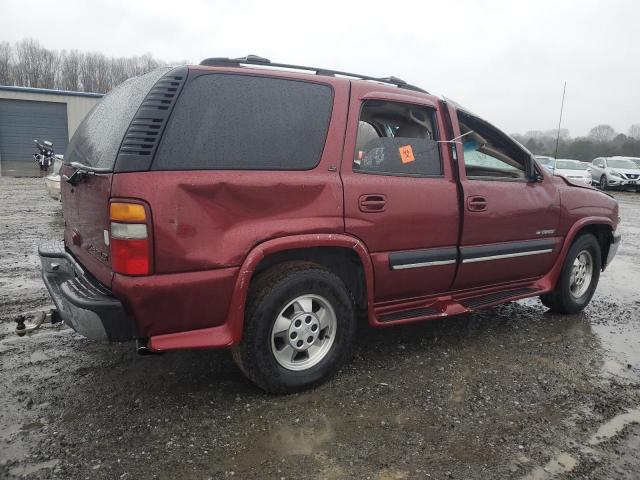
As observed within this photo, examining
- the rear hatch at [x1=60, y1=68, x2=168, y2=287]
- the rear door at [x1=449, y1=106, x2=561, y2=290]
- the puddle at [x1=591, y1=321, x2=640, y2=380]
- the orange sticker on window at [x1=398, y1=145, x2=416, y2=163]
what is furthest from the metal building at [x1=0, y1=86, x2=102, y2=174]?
the puddle at [x1=591, y1=321, x2=640, y2=380]

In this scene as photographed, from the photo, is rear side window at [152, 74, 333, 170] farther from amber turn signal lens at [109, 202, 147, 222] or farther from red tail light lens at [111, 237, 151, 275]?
red tail light lens at [111, 237, 151, 275]

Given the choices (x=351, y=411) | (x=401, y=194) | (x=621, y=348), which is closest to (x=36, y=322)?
(x=351, y=411)

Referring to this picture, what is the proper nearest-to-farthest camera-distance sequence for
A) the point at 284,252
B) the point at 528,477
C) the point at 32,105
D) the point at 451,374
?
1. the point at 528,477
2. the point at 284,252
3. the point at 451,374
4. the point at 32,105

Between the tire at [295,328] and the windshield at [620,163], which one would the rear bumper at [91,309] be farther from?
the windshield at [620,163]

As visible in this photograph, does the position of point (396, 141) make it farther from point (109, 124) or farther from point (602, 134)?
point (602, 134)

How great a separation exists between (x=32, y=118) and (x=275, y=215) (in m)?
25.8

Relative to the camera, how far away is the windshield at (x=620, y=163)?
2278cm

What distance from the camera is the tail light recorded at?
8.09 ft

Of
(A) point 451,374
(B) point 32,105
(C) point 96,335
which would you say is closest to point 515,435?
(A) point 451,374

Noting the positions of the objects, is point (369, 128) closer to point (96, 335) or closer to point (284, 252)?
point (284, 252)

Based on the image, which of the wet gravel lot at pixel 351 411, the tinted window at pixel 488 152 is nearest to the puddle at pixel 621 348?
the wet gravel lot at pixel 351 411

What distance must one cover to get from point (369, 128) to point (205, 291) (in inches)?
61.6

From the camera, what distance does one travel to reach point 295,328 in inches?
118

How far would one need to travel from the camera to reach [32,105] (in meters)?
23.8
